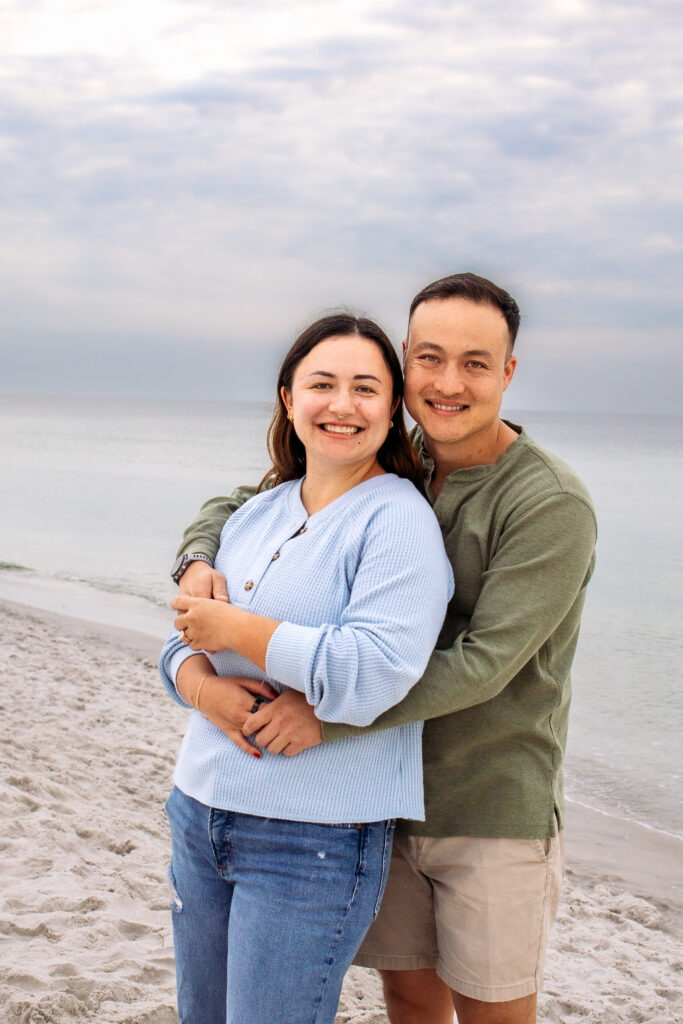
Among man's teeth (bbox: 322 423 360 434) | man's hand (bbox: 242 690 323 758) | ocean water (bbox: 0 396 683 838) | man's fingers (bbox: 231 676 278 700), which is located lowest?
ocean water (bbox: 0 396 683 838)

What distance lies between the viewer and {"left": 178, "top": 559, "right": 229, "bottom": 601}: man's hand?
2.31 metres

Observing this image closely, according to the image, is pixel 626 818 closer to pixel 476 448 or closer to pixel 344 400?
pixel 476 448

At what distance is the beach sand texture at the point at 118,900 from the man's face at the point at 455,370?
251 cm

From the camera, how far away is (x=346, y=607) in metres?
2.07

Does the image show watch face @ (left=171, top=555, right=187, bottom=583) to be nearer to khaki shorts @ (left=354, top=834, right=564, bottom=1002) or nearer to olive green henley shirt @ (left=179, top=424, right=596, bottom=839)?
olive green henley shirt @ (left=179, top=424, right=596, bottom=839)

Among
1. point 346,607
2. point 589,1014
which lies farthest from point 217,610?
point 589,1014

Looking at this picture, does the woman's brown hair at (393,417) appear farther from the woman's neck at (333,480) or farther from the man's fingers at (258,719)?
the man's fingers at (258,719)

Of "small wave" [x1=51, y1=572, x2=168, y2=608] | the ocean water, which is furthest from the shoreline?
"small wave" [x1=51, y1=572, x2=168, y2=608]

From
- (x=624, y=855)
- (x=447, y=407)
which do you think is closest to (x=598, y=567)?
(x=624, y=855)

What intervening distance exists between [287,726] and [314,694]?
0.14 m

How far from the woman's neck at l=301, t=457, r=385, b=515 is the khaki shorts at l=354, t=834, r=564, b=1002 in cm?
93

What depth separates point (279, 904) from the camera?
1991 mm

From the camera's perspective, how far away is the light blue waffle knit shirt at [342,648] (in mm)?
1928

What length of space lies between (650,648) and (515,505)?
9.89 meters
